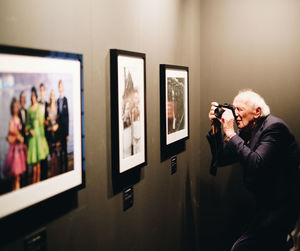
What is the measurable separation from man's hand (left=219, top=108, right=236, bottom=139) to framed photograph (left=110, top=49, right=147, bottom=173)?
783 millimetres

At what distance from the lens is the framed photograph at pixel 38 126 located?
1.19 meters

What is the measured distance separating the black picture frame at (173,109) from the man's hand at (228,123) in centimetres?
34

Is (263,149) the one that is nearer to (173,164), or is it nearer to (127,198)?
(173,164)

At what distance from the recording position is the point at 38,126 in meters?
1.33

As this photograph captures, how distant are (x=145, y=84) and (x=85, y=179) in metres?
0.80

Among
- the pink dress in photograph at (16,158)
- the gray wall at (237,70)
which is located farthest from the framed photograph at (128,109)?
the gray wall at (237,70)

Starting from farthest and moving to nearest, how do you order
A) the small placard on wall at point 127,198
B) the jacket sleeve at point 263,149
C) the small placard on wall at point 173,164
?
the small placard on wall at point 173,164 → the jacket sleeve at point 263,149 → the small placard on wall at point 127,198

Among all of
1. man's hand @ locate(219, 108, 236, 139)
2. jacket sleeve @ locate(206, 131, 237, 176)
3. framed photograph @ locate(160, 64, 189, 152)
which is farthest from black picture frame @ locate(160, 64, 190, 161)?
man's hand @ locate(219, 108, 236, 139)

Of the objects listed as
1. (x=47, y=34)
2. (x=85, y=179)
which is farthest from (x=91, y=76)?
(x=85, y=179)

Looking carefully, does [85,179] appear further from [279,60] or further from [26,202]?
[279,60]

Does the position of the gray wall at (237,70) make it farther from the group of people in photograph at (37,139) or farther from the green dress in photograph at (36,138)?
the green dress in photograph at (36,138)

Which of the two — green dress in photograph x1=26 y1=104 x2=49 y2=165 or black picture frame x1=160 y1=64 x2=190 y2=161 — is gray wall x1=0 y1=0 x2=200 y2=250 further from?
green dress in photograph x1=26 y1=104 x2=49 y2=165

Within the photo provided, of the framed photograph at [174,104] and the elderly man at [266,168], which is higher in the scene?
the framed photograph at [174,104]

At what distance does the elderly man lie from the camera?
2568mm
